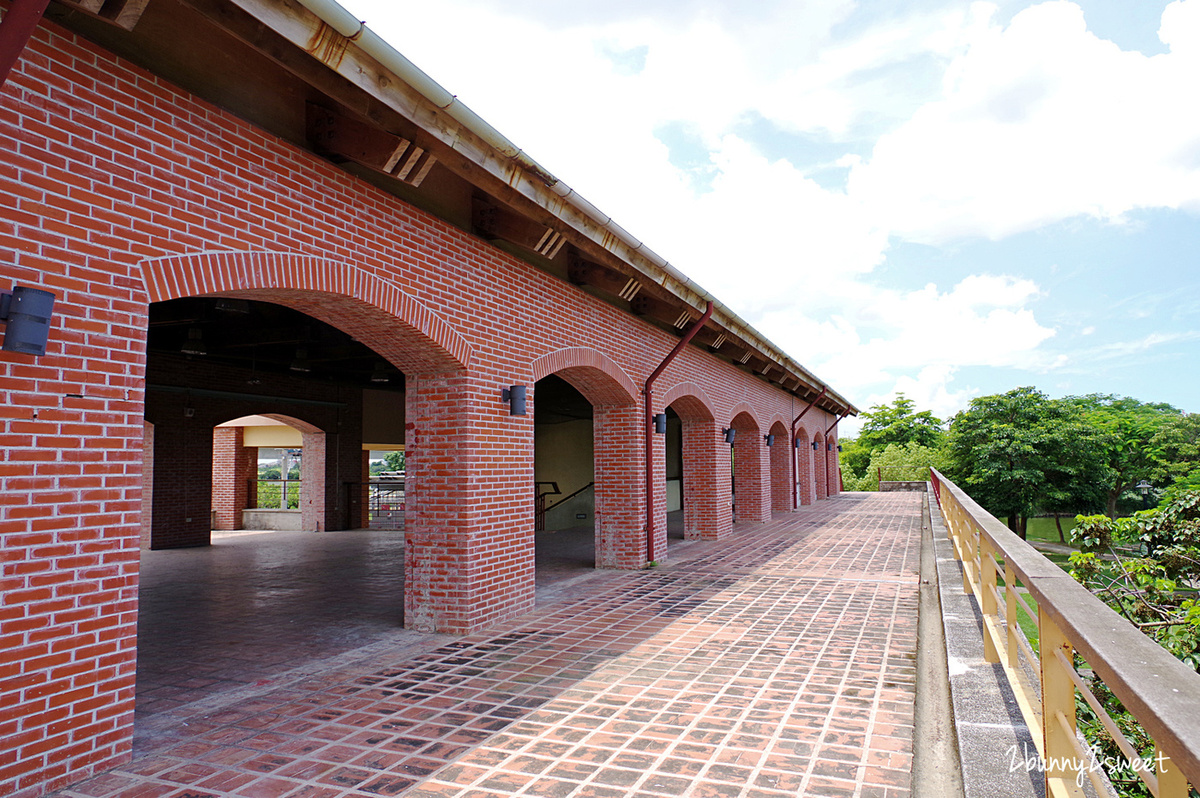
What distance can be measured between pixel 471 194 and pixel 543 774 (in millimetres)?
4679

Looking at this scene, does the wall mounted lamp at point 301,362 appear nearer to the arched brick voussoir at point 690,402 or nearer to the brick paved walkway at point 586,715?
the arched brick voussoir at point 690,402

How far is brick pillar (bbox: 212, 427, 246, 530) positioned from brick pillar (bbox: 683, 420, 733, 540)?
12.0 metres

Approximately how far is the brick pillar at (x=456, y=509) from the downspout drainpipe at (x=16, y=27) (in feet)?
11.5

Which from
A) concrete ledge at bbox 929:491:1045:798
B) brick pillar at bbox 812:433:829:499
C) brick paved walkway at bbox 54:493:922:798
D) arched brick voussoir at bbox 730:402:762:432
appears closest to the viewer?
concrete ledge at bbox 929:491:1045:798

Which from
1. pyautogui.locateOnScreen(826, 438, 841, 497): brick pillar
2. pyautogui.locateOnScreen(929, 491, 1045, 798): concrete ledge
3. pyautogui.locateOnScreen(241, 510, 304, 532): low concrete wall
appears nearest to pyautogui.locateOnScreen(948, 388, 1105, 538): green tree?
pyautogui.locateOnScreen(826, 438, 841, 497): brick pillar

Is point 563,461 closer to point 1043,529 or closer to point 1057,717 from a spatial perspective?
point 1057,717

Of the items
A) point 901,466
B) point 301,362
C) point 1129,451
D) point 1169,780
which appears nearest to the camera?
point 1169,780

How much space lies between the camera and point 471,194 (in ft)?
19.9

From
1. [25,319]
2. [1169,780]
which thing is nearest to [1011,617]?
[1169,780]

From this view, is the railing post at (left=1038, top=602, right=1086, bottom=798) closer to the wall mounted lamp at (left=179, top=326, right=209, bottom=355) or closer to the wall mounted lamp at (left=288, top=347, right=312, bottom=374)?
the wall mounted lamp at (left=179, top=326, right=209, bottom=355)

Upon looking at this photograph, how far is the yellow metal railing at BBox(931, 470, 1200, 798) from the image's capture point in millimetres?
1189

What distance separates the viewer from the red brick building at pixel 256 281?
295 centimetres

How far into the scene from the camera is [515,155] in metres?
4.97

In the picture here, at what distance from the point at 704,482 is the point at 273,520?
1164 cm
